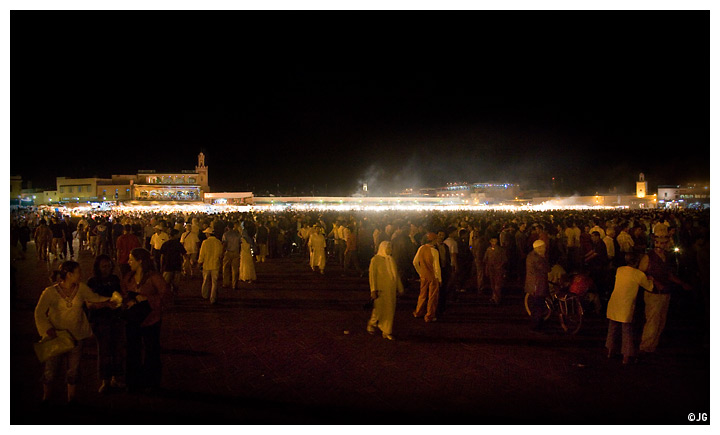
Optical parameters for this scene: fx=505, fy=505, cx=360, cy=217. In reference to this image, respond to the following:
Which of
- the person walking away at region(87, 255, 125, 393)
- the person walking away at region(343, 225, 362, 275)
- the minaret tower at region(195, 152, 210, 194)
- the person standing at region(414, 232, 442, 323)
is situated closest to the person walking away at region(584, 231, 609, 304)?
Answer: the person standing at region(414, 232, 442, 323)

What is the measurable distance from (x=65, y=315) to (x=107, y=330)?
0.64 meters

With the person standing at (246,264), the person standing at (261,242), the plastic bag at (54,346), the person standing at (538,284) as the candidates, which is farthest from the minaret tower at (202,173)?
the plastic bag at (54,346)

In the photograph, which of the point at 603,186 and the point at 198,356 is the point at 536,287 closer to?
the point at 198,356

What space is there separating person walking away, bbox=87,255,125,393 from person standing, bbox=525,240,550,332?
5128 millimetres

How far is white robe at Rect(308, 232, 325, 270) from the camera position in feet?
40.7

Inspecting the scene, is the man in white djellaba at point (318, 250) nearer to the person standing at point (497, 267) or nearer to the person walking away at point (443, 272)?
the person walking away at point (443, 272)

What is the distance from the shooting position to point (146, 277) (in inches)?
190

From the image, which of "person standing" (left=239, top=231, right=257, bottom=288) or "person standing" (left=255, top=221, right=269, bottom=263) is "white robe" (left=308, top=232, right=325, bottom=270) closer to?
"person standing" (left=239, top=231, right=257, bottom=288)

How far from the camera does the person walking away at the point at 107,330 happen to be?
4.73 metres

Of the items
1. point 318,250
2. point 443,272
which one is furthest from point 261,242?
point 443,272

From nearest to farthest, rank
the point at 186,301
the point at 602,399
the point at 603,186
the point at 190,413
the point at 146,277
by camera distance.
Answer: the point at 190,413 → the point at 602,399 → the point at 146,277 → the point at 186,301 → the point at 603,186

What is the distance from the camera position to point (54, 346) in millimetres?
4242

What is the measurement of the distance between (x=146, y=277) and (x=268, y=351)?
1.78 m

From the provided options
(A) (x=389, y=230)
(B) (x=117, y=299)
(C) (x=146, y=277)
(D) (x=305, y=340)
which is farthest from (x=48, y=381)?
(A) (x=389, y=230)
